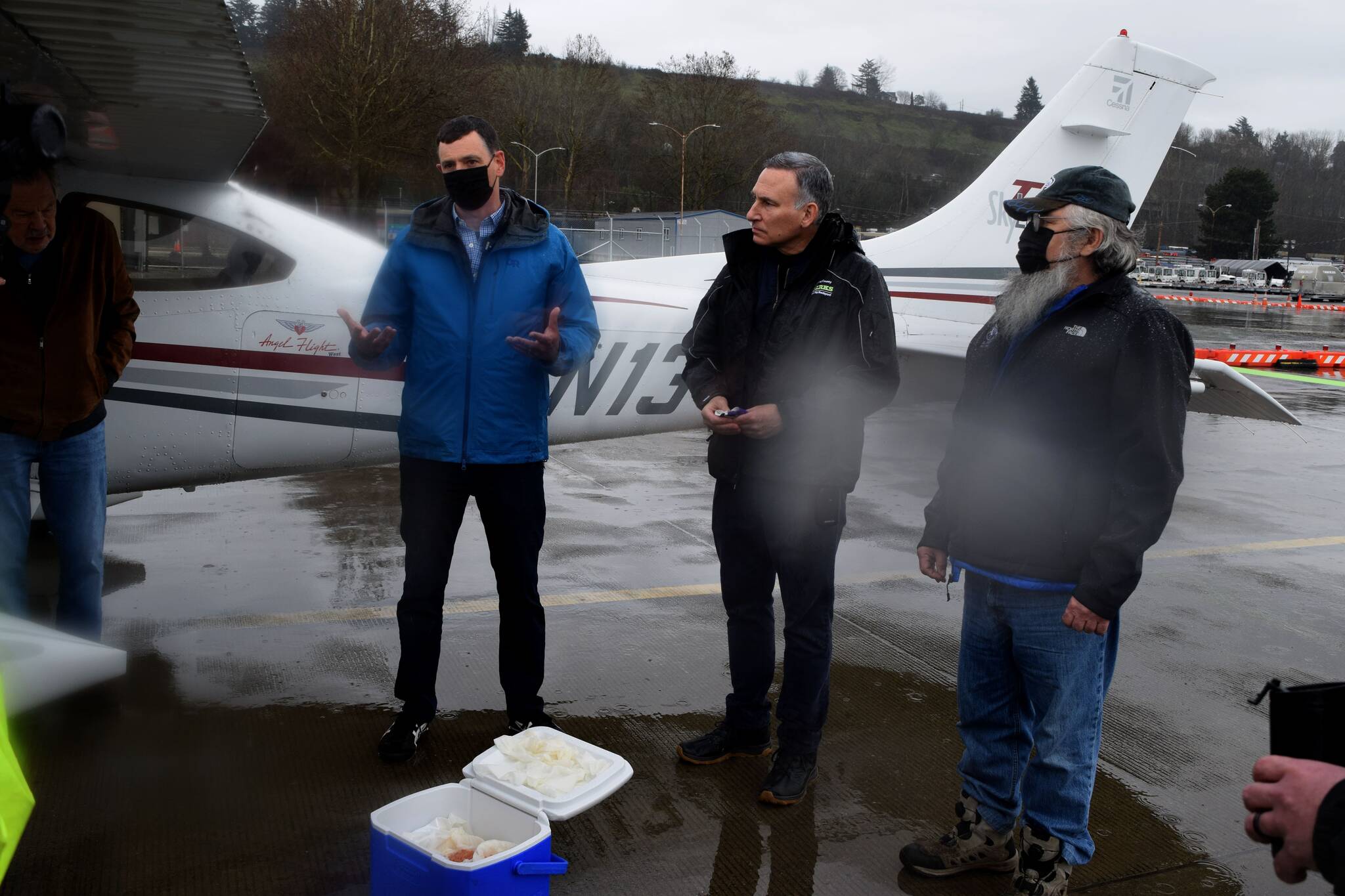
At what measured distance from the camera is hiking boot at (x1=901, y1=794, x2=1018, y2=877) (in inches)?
105

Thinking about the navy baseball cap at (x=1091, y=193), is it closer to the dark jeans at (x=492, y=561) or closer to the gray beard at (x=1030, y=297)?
the gray beard at (x=1030, y=297)

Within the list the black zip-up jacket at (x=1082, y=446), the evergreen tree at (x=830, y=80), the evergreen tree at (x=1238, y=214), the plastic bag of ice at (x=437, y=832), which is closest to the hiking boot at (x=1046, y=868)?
the black zip-up jacket at (x=1082, y=446)

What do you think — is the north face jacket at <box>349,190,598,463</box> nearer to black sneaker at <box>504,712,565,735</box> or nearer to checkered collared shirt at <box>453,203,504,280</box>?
checkered collared shirt at <box>453,203,504,280</box>

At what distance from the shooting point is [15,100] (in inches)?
133

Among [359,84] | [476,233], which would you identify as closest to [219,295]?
[476,233]

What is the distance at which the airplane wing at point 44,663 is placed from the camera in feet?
9.66

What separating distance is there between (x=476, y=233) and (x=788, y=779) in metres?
1.90

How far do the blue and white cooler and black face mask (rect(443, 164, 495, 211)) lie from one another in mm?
1591

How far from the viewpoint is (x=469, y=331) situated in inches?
124

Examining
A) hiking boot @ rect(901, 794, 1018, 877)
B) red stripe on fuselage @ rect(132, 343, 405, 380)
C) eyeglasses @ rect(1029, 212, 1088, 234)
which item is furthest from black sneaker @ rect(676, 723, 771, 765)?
red stripe on fuselage @ rect(132, 343, 405, 380)

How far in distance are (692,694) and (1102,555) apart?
6.32ft

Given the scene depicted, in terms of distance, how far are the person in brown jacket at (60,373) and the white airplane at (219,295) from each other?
550 millimetres

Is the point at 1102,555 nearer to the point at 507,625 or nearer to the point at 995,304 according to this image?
the point at 995,304

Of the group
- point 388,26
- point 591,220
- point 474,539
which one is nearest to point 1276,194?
point 591,220
